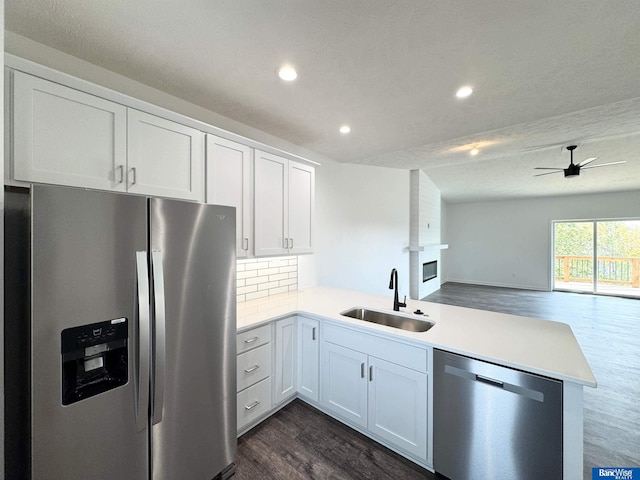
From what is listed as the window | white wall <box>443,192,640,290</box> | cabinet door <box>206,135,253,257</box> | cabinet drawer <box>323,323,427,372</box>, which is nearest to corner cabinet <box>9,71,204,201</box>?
cabinet door <box>206,135,253,257</box>

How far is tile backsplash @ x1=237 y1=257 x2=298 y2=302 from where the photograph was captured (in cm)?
253

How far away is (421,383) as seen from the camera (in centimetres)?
164

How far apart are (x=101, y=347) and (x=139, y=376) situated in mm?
214

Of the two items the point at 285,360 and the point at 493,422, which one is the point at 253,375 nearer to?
the point at 285,360

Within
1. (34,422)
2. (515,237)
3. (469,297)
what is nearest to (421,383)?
(34,422)

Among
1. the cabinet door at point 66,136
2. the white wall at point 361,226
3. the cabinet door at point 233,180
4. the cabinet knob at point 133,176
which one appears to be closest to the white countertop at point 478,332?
the cabinet door at point 233,180

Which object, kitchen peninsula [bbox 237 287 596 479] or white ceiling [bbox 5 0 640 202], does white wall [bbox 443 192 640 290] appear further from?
kitchen peninsula [bbox 237 287 596 479]

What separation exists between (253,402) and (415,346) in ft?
4.29

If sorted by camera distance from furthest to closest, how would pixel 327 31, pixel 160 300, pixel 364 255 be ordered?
pixel 364 255 → pixel 327 31 → pixel 160 300

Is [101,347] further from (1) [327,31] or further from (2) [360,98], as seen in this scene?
(2) [360,98]

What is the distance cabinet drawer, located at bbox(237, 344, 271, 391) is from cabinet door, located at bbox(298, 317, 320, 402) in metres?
0.33

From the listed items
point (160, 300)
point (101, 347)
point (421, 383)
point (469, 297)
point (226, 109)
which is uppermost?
point (226, 109)

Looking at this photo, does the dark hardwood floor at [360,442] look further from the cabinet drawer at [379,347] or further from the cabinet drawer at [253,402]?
the cabinet drawer at [379,347]

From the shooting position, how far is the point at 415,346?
1.66m
